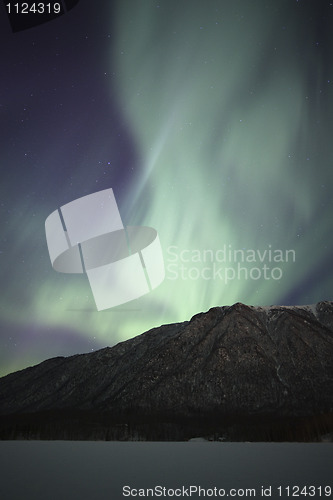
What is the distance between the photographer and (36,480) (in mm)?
74750

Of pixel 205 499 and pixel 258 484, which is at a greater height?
pixel 205 499

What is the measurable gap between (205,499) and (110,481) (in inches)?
910

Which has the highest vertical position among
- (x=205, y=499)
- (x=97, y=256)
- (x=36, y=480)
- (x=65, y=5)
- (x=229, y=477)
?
(x=65, y=5)

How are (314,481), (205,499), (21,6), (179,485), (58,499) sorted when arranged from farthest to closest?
(314,481) → (179,485) → (21,6) → (205,499) → (58,499)

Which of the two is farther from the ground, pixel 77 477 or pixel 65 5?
pixel 65 5

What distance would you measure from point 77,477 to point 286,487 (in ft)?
112

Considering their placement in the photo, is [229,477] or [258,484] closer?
[258,484]

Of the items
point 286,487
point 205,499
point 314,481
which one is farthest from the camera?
point 314,481

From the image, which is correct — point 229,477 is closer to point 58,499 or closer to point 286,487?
point 286,487

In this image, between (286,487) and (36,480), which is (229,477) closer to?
(286,487)

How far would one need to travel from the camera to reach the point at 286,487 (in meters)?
62.4

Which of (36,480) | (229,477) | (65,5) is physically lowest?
(229,477)

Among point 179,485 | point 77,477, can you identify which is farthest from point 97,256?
point 179,485

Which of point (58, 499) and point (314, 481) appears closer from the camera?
point (58, 499)
